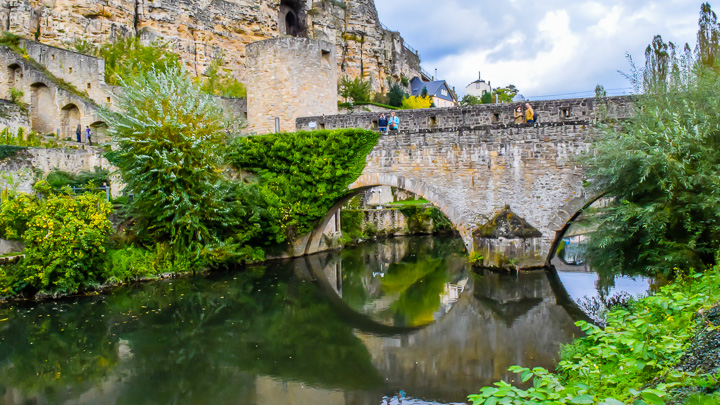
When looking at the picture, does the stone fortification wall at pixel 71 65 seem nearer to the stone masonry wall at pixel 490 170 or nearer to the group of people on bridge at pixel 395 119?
the group of people on bridge at pixel 395 119

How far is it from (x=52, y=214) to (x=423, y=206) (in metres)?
15.2

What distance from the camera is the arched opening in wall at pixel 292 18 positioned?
32.8 m

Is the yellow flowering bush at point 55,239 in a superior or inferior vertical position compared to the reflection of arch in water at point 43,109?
inferior

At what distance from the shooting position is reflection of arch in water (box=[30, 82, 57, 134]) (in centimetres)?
2097

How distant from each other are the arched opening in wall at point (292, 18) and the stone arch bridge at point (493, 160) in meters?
21.3

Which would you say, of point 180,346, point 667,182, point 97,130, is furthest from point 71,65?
A: point 667,182

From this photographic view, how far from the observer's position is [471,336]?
329 inches

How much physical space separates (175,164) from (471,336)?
7556mm

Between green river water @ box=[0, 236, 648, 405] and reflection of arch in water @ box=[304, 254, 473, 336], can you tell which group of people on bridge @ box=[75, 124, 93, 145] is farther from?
reflection of arch in water @ box=[304, 254, 473, 336]

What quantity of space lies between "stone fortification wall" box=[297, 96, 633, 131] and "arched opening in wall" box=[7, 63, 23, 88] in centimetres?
1290

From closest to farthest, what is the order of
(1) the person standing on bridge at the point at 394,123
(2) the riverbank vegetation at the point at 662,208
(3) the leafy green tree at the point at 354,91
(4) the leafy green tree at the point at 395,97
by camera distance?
(2) the riverbank vegetation at the point at 662,208
(1) the person standing on bridge at the point at 394,123
(3) the leafy green tree at the point at 354,91
(4) the leafy green tree at the point at 395,97

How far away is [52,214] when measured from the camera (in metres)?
10.9

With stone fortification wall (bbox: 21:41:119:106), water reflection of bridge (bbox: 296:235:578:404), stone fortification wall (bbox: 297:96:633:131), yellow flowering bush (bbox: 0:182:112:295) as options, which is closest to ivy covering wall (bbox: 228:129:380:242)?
stone fortification wall (bbox: 297:96:633:131)

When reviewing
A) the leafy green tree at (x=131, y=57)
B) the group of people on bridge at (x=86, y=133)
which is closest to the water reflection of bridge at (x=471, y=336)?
the group of people on bridge at (x=86, y=133)
